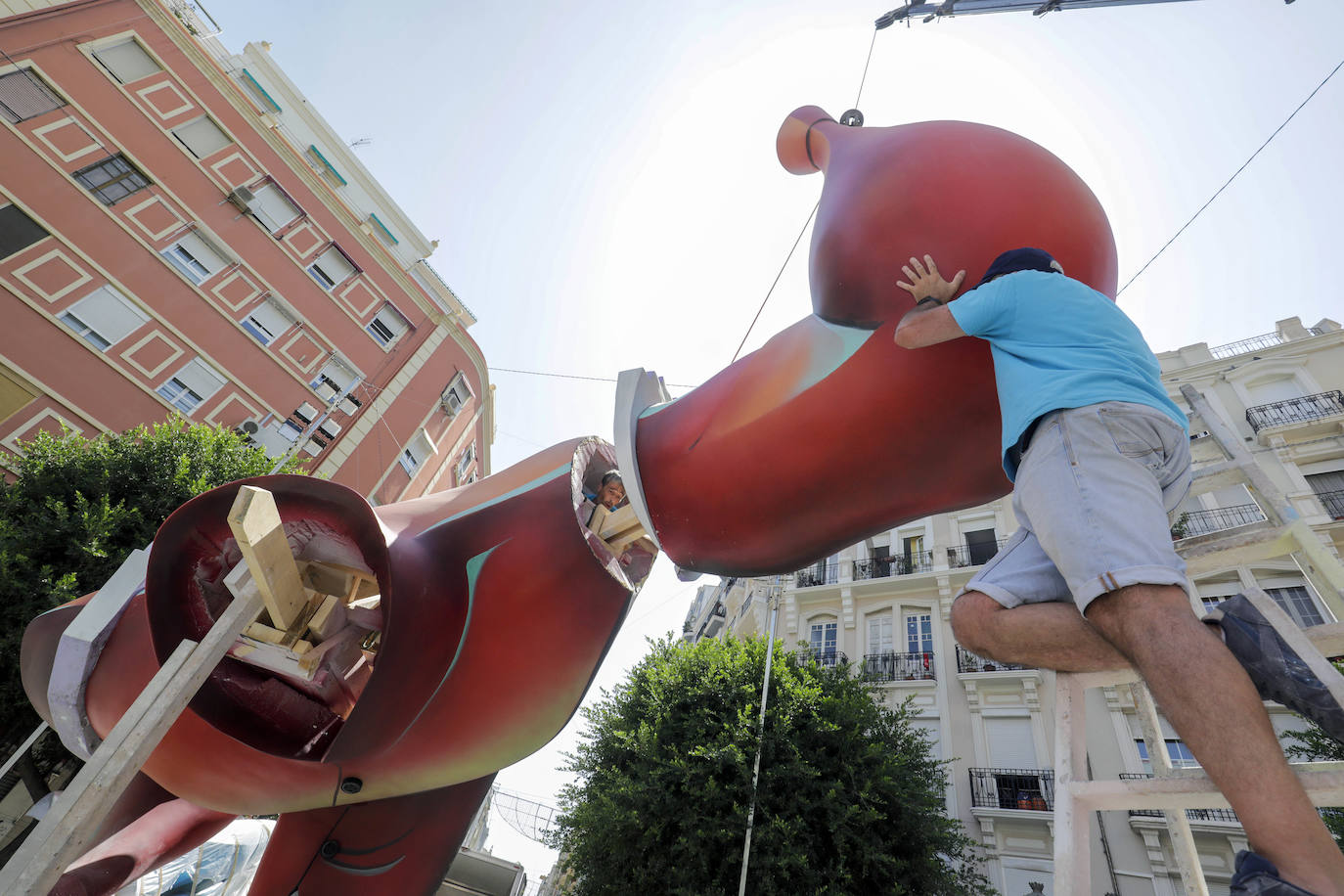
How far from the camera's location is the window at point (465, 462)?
21453mm

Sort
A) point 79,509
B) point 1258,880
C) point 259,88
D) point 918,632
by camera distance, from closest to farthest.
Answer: point 1258,880
point 79,509
point 918,632
point 259,88

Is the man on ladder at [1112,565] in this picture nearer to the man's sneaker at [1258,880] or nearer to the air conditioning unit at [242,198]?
→ the man's sneaker at [1258,880]

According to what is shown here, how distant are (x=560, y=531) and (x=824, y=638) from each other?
17812 mm

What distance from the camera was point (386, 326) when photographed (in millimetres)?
18750

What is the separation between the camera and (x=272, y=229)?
16406 millimetres

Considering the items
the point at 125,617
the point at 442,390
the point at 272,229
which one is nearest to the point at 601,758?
the point at 125,617

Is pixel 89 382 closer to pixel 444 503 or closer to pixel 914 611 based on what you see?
pixel 444 503

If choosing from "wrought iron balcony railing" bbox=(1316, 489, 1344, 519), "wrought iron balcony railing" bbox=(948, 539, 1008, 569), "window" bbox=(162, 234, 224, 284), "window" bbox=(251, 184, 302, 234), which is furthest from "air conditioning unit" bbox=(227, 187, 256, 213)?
"wrought iron balcony railing" bbox=(1316, 489, 1344, 519)

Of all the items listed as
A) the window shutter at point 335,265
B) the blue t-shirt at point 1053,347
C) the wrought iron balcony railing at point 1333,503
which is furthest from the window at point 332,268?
the wrought iron balcony railing at point 1333,503

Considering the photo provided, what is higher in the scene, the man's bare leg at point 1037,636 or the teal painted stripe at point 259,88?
the teal painted stripe at point 259,88

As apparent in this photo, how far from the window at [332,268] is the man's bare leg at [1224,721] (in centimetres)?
1921

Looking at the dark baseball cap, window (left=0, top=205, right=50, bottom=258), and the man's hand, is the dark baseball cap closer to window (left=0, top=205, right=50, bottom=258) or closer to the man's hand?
the man's hand

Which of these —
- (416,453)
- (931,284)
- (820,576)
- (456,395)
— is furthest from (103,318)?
(820,576)

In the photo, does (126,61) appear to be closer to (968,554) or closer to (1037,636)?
(1037,636)
